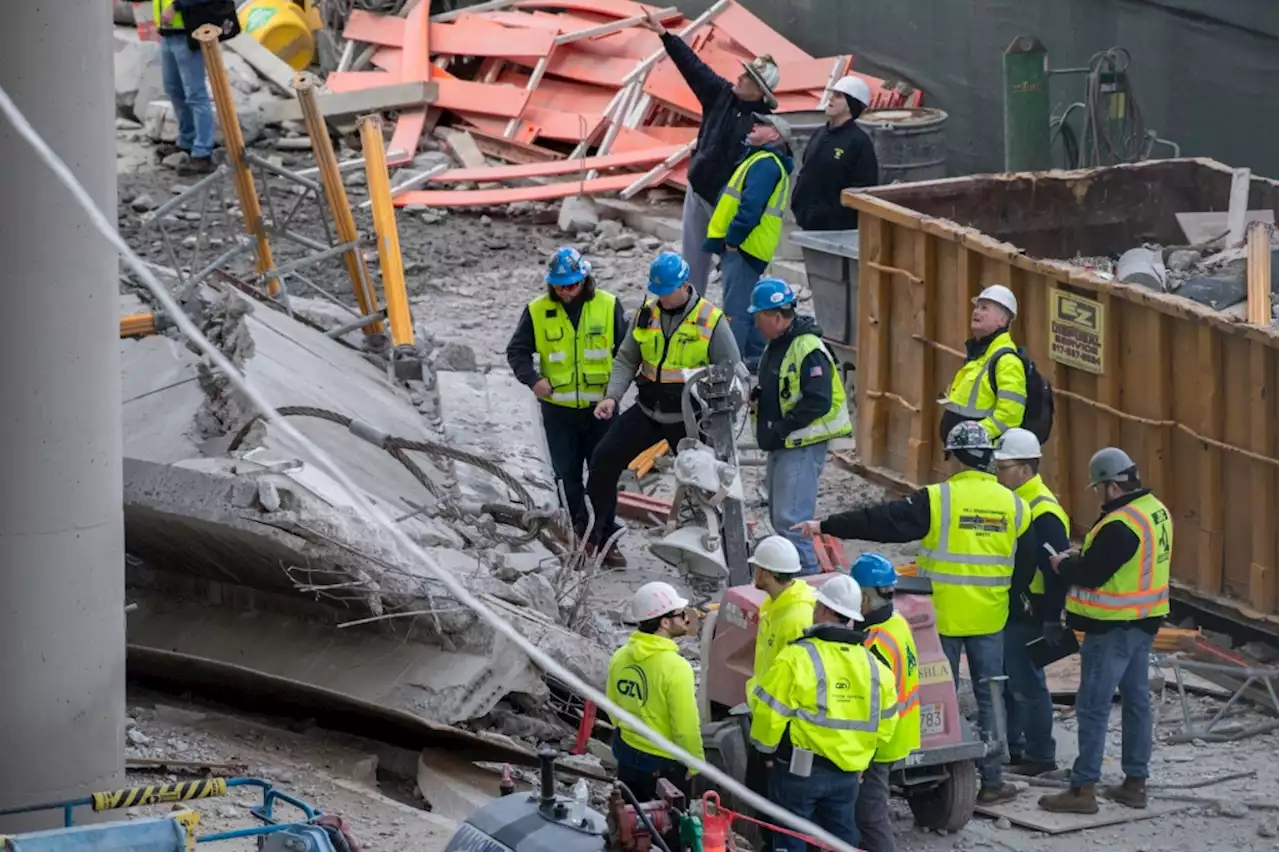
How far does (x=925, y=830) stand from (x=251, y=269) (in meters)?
9.14

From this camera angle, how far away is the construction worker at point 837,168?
43.2 feet

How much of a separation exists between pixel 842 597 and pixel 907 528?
1524mm

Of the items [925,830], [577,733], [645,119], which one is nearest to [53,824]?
[577,733]

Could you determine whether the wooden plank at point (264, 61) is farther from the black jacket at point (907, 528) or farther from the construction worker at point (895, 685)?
the construction worker at point (895, 685)

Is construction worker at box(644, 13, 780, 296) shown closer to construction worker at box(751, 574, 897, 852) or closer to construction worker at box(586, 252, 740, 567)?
construction worker at box(586, 252, 740, 567)

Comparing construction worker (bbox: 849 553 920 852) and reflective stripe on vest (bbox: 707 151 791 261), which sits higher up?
reflective stripe on vest (bbox: 707 151 791 261)

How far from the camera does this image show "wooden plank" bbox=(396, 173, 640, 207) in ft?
59.2

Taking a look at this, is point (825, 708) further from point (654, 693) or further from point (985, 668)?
point (985, 668)

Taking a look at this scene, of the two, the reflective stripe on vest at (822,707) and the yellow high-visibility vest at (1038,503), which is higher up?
the yellow high-visibility vest at (1038,503)

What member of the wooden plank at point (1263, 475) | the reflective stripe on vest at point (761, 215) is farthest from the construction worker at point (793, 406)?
the reflective stripe on vest at point (761, 215)

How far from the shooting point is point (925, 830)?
820 cm

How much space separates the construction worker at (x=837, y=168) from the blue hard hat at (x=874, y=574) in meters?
5.94

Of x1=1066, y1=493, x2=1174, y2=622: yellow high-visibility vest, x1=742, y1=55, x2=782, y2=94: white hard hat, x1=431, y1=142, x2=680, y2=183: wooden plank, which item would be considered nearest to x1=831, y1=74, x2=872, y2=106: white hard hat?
x1=742, y1=55, x2=782, y2=94: white hard hat

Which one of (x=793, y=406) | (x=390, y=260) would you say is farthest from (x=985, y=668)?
(x=390, y=260)
